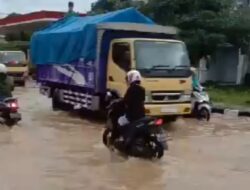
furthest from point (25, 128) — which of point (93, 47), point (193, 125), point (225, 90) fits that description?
point (225, 90)

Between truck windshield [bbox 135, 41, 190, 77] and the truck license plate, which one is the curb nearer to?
truck windshield [bbox 135, 41, 190, 77]

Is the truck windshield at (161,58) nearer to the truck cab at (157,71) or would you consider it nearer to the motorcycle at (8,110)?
the truck cab at (157,71)

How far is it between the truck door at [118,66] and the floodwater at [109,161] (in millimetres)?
1117

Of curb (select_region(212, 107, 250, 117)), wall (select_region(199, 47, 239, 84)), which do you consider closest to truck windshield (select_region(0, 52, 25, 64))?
wall (select_region(199, 47, 239, 84))

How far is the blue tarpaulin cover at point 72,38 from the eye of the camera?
15832 millimetres

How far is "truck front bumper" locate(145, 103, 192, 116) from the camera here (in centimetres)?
1412

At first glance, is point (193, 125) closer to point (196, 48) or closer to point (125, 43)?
point (125, 43)

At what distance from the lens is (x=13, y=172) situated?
369 inches

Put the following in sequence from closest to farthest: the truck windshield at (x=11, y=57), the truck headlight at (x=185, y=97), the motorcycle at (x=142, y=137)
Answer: the motorcycle at (x=142, y=137) < the truck headlight at (x=185, y=97) < the truck windshield at (x=11, y=57)

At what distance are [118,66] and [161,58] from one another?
3.57 feet

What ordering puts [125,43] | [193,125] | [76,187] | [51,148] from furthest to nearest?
[193,125] → [125,43] → [51,148] → [76,187]

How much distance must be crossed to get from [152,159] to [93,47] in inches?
217

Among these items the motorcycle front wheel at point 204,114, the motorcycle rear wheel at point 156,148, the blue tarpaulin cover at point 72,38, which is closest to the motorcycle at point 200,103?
the motorcycle front wheel at point 204,114

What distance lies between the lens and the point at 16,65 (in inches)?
1201
